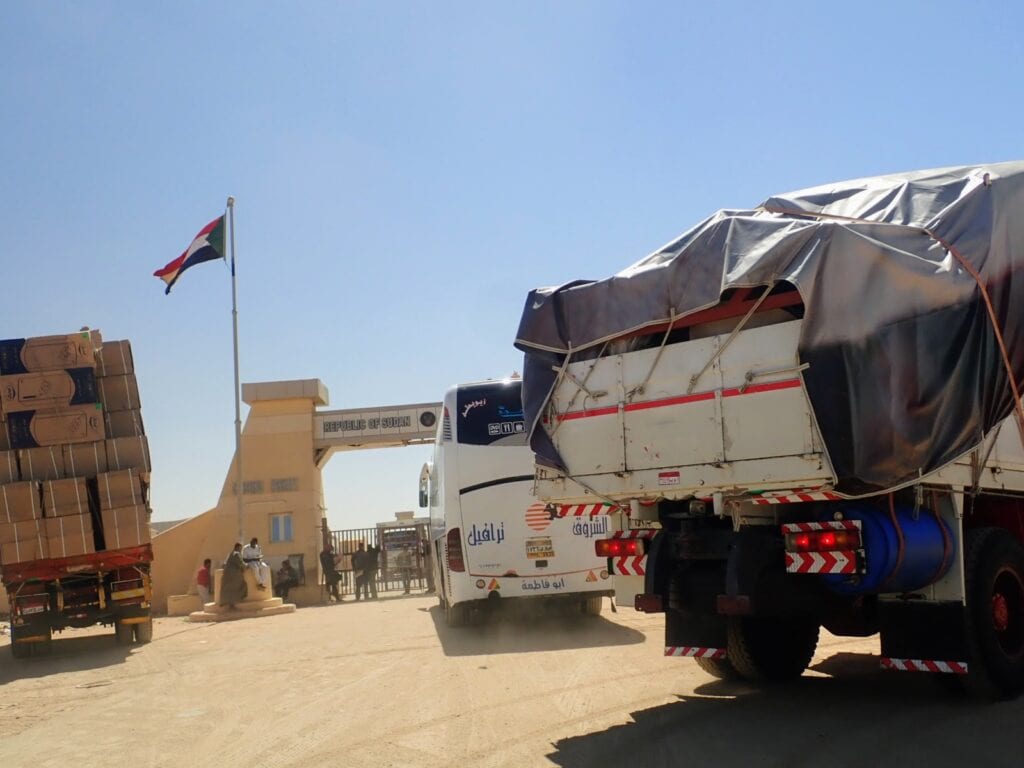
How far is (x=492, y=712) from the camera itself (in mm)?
7848

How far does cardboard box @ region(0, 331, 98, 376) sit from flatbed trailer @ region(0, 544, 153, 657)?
9.24 ft

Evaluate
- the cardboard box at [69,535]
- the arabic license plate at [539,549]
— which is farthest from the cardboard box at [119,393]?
the arabic license plate at [539,549]

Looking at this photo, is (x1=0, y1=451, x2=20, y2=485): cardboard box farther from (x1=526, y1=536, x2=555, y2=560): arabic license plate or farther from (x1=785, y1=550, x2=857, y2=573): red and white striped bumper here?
(x1=785, y1=550, x2=857, y2=573): red and white striped bumper

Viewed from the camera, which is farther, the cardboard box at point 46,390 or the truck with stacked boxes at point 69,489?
the cardboard box at point 46,390

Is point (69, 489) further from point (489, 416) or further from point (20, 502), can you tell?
point (489, 416)

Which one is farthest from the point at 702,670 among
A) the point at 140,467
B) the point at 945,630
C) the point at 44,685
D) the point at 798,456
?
the point at 140,467

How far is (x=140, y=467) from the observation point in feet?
49.7

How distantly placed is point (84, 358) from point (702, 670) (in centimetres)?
1029

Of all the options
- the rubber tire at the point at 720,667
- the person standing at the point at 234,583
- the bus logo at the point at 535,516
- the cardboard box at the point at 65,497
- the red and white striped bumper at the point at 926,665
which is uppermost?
the cardboard box at the point at 65,497

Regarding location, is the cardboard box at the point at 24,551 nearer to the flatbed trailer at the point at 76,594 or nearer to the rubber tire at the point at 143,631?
the flatbed trailer at the point at 76,594

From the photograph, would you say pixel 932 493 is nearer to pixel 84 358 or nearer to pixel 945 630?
pixel 945 630

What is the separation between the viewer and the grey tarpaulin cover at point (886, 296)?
21.2 ft

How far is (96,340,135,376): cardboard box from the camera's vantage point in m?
15.2

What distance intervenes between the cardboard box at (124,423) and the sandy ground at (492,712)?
3.64 m
